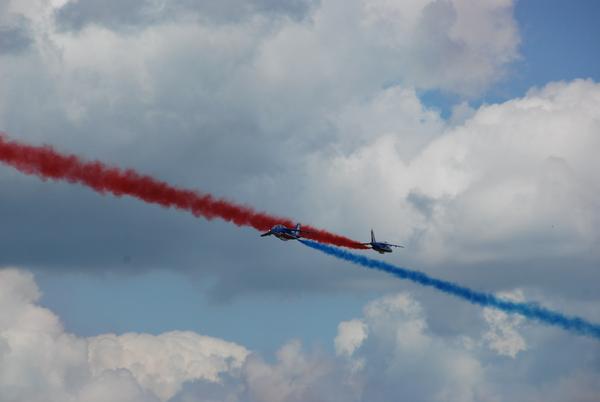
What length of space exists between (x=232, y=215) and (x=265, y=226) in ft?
31.0

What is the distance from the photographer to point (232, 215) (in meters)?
191

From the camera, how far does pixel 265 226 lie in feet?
653
